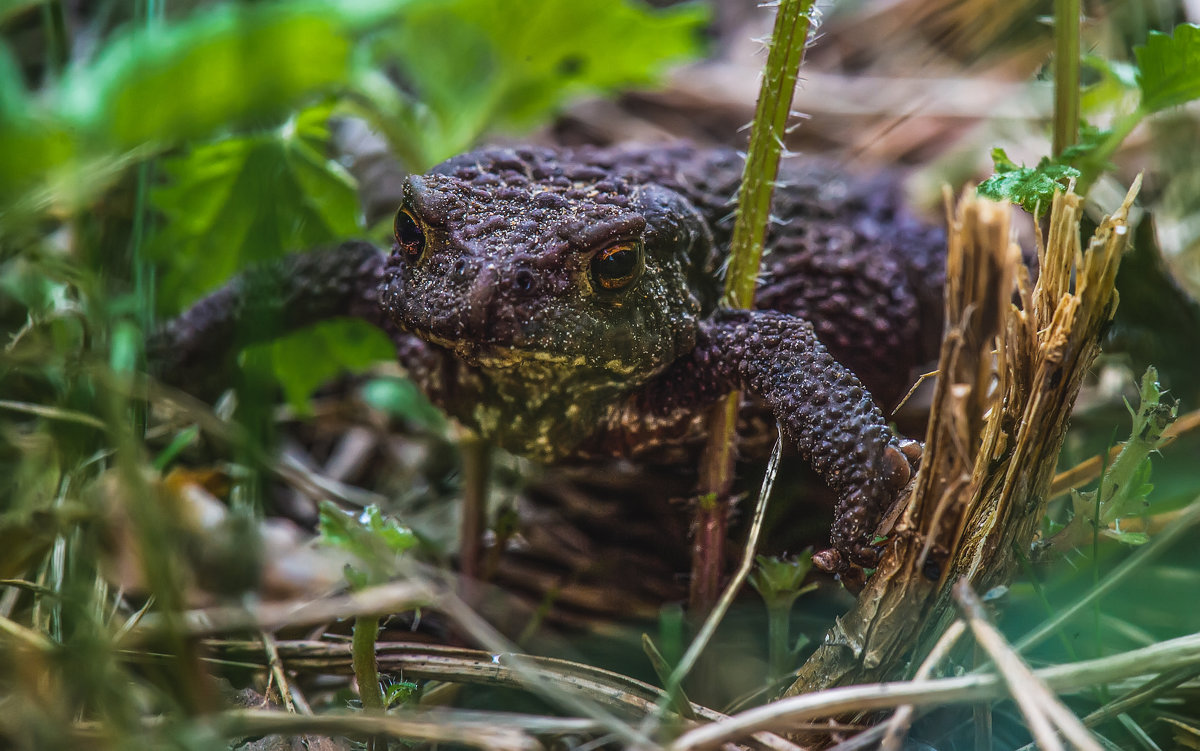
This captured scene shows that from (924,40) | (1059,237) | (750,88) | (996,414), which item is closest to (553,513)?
(996,414)

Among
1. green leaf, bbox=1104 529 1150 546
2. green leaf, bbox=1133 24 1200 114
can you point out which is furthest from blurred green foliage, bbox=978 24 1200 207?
green leaf, bbox=1104 529 1150 546

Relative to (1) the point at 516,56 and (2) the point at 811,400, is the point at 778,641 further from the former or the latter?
(1) the point at 516,56

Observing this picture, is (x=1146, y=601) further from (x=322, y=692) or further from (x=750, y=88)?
(x=750, y=88)

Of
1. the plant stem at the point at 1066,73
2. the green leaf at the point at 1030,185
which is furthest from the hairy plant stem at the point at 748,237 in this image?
the plant stem at the point at 1066,73

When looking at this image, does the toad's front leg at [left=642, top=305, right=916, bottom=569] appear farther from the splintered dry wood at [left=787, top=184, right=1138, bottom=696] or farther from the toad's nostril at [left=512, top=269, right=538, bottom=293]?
the toad's nostril at [left=512, top=269, right=538, bottom=293]

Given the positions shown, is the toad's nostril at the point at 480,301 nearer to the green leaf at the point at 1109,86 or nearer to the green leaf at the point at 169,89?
the green leaf at the point at 169,89
